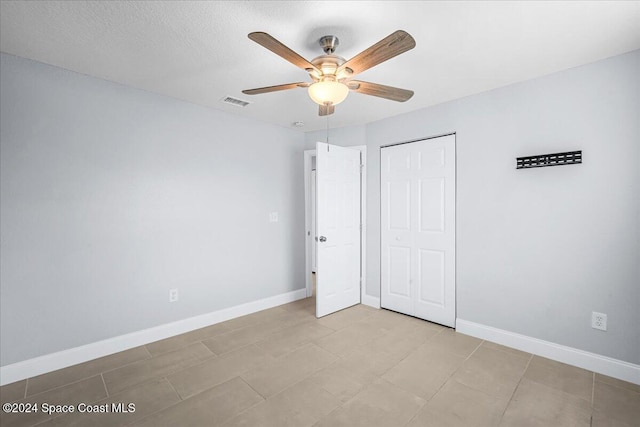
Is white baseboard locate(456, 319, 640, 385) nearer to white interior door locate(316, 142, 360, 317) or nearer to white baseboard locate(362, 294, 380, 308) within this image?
white baseboard locate(362, 294, 380, 308)

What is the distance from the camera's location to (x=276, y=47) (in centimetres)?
162

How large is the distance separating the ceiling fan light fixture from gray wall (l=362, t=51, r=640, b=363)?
1862 mm

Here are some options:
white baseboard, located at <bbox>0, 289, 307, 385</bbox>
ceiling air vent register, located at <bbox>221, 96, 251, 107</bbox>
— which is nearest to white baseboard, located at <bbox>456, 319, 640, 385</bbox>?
white baseboard, located at <bbox>0, 289, 307, 385</bbox>

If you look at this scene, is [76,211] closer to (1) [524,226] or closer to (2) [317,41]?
(2) [317,41]

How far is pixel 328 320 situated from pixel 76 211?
2762mm

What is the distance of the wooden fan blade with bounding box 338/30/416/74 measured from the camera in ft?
4.96

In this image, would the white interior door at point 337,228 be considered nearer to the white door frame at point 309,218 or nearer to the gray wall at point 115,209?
the white door frame at point 309,218

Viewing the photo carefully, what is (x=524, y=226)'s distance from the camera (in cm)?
280

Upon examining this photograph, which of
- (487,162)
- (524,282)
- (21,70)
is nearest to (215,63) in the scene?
(21,70)

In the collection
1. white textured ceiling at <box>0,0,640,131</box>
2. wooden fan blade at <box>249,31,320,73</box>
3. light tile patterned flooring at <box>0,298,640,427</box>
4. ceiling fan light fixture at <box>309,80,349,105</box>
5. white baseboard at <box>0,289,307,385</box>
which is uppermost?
white textured ceiling at <box>0,0,640,131</box>

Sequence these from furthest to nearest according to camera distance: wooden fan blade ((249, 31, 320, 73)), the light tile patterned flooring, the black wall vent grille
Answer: the black wall vent grille
the light tile patterned flooring
wooden fan blade ((249, 31, 320, 73))

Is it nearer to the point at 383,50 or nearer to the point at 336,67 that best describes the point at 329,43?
the point at 336,67

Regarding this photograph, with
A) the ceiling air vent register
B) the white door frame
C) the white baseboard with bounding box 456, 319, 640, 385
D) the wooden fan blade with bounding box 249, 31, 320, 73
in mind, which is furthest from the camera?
the white door frame

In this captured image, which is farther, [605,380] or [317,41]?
[605,380]
